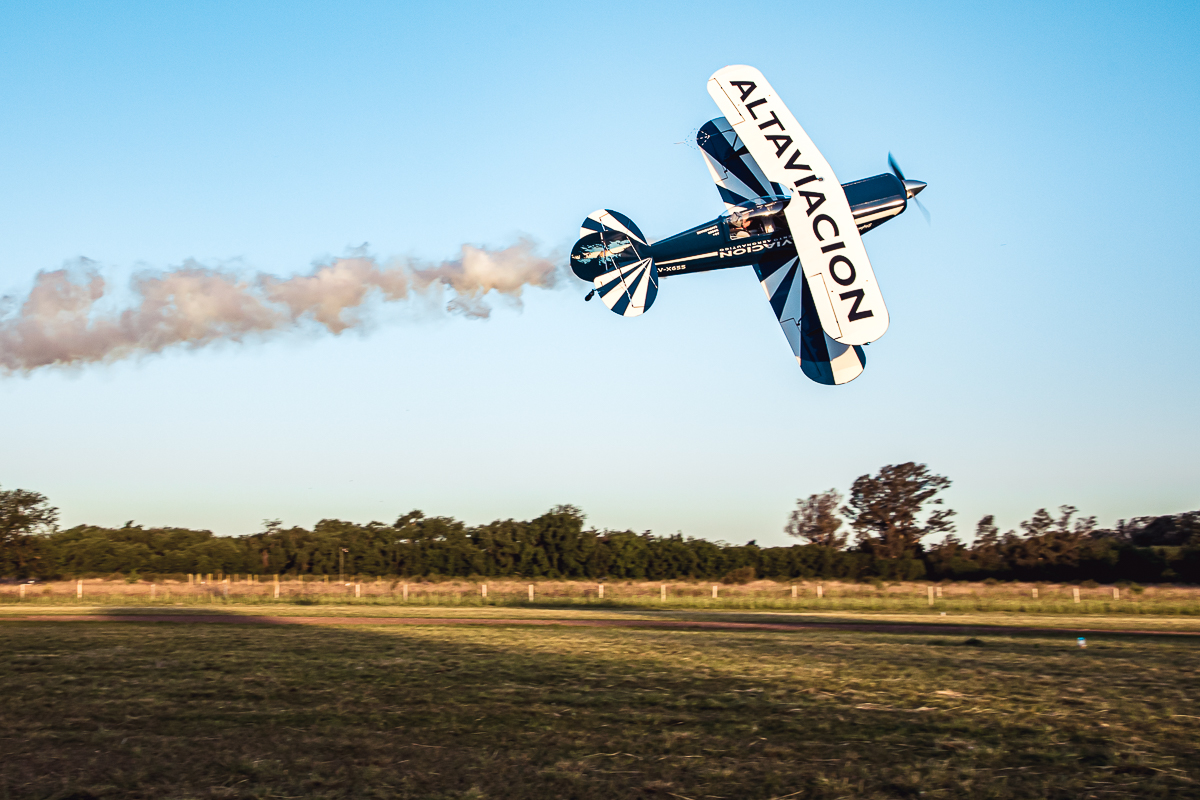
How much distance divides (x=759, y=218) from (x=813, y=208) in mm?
2171

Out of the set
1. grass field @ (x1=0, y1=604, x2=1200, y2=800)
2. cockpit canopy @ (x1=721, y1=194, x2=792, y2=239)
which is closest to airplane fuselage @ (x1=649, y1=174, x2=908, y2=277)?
cockpit canopy @ (x1=721, y1=194, x2=792, y2=239)

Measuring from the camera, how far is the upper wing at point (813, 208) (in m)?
14.4

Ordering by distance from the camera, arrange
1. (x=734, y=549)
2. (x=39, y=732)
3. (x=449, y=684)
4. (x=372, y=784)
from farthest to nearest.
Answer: (x=734, y=549) → (x=449, y=684) → (x=39, y=732) → (x=372, y=784)

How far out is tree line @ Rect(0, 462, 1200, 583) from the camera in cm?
6431

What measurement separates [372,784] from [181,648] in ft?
38.7

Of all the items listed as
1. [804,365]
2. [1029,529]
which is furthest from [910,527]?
[804,365]

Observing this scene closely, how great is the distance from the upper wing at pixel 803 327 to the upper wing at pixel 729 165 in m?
1.44

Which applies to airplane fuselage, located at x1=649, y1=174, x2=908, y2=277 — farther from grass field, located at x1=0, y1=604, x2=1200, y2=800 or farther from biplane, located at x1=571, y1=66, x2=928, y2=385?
grass field, located at x1=0, y1=604, x2=1200, y2=800

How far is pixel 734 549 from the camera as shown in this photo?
222 ft

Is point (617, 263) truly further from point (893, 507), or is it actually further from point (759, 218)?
point (893, 507)

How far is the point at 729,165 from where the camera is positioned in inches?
730

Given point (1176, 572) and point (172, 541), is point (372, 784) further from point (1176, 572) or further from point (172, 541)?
point (172, 541)

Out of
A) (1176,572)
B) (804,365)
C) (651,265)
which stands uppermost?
A: (651,265)

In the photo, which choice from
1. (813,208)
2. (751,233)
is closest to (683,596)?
(751,233)
